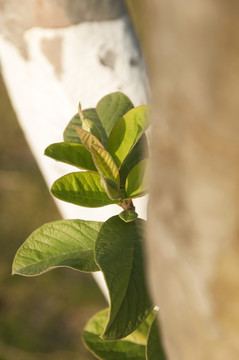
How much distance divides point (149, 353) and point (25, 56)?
0.52 metres

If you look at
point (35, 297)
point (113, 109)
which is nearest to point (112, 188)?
point (113, 109)

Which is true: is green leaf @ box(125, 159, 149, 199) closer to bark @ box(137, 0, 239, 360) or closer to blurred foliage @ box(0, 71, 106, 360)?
bark @ box(137, 0, 239, 360)

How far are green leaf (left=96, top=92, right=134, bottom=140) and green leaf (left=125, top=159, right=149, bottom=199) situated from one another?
0.11 meters

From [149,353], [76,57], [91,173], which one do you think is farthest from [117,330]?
[76,57]

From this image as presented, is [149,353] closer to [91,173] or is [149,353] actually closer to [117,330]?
[117,330]

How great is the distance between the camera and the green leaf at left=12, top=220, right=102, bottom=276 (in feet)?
1.51

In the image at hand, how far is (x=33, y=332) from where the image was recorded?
72.9 inches

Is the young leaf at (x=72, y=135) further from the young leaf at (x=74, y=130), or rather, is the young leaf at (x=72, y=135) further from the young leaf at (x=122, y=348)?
the young leaf at (x=122, y=348)

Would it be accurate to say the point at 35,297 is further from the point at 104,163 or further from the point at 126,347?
the point at 104,163

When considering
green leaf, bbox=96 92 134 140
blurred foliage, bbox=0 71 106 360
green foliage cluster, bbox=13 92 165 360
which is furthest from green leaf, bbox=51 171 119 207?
blurred foliage, bbox=0 71 106 360

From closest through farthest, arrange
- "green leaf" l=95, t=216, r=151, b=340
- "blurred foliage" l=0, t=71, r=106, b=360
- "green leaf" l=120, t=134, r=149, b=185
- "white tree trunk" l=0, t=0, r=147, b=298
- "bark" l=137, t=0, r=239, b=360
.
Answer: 1. "bark" l=137, t=0, r=239, b=360
2. "green leaf" l=95, t=216, r=151, b=340
3. "green leaf" l=120, t=134, r=149, b=185
4. "white tree trunk" l=0, t=0, r=147, b=298
5. "blurred foliage" l=0, t=71, r=106, b=360

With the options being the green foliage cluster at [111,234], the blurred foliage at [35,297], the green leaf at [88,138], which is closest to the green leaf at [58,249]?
the green foliage cluster at [111,234]

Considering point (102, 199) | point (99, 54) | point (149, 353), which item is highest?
point (99, 54)

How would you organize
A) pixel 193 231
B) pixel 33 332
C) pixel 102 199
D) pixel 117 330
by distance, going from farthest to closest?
pixel 33 332
pixel 102 199
pixel 117 330
pixel 193 231
